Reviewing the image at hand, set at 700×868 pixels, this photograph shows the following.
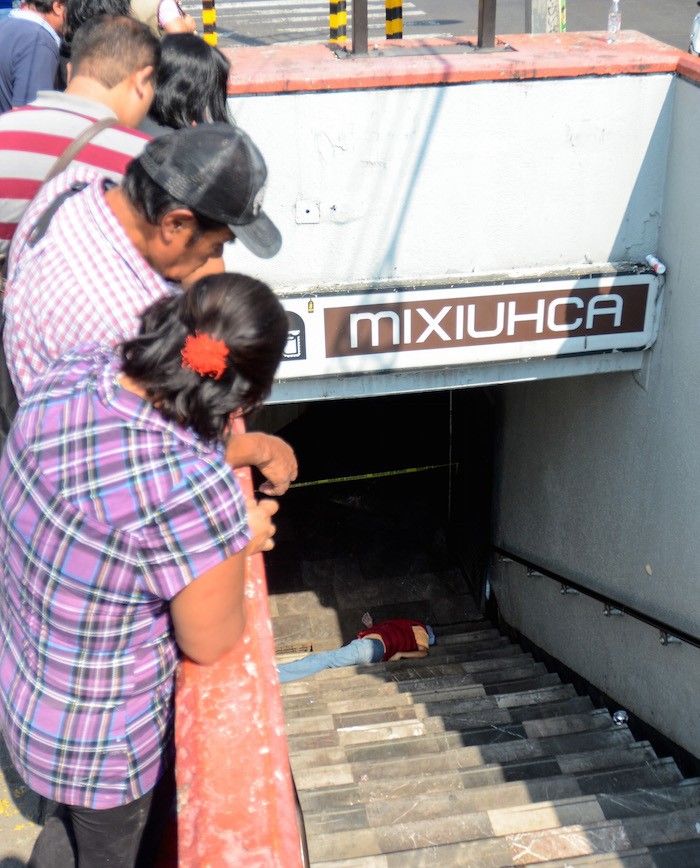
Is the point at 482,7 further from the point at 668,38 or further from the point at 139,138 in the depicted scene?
the point at 668,38

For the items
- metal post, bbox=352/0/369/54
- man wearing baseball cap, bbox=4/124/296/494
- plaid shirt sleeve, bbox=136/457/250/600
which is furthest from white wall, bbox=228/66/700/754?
plaid shirt sleeve, bbox=136/457/250/600

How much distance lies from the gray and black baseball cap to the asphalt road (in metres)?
8.34

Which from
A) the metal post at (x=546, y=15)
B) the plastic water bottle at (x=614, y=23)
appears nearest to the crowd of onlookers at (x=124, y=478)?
the plastic water bottle at (x=614, y=23)

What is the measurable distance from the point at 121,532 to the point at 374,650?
6410mm

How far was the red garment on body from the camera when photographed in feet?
25.8

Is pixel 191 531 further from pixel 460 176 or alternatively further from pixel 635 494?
pixel 635 494

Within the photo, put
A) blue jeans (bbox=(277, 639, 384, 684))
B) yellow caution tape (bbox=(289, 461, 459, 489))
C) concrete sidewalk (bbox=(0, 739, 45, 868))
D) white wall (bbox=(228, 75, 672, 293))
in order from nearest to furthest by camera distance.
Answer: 1. concrete sidewalk (bbox=(0, 739, 45, 868))
2. white wall (bbox=(228, 75, 672, 293))
3. blue jeans (bbox=(277, 639, 384, 684))
4. yellow caution tape (bbox=(289, 461, 459, 489))

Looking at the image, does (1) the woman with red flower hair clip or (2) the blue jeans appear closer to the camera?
(1) the woman with red flower hair clip

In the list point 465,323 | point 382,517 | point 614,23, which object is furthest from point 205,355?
point 382,517

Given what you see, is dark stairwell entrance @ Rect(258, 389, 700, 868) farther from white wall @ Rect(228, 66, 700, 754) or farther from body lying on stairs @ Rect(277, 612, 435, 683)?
white wall @ Rect(228, 66, 700, 754)

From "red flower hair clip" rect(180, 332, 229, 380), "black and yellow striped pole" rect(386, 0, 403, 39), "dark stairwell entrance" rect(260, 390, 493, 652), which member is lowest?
"dark stairwell entrance" rect(260, 390, 493, 652)

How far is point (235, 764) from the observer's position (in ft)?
5.82

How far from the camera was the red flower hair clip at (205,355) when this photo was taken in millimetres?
1664

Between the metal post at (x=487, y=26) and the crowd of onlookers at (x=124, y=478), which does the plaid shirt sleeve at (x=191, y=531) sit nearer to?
the crowd of onlookers at (x=124, y=478)
